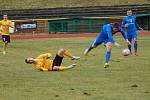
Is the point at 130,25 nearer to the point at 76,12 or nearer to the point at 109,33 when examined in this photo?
the point at 109,33

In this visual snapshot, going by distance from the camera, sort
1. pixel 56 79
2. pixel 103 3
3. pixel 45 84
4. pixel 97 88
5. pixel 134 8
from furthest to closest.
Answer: pixel 103 3, pixel 134 8, pixel 56 79, pixel 45 84, pixel 97 88

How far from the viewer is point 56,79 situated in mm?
14398

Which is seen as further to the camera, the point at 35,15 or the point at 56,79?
the point at 35,15

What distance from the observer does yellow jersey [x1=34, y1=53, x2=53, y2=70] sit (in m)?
16.4

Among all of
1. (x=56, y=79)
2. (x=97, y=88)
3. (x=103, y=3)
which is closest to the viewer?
(x=97, y=88)

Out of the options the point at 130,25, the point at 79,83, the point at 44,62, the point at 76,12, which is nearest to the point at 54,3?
the point at 76,12

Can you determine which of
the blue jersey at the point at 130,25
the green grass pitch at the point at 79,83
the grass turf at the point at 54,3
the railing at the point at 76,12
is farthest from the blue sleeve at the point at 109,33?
the grass turf at the point at 54,3

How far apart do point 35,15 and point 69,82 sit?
149ft

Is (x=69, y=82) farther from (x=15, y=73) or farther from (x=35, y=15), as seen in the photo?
(x=35, y=15)

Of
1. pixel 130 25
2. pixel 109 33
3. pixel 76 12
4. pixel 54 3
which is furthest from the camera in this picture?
pixel 54 3

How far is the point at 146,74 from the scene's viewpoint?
50.6 feet

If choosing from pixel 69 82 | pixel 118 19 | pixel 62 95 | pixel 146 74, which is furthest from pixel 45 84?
pixel 118 19

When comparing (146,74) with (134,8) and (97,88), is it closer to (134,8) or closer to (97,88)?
(97,88)

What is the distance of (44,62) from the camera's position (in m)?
16.6
